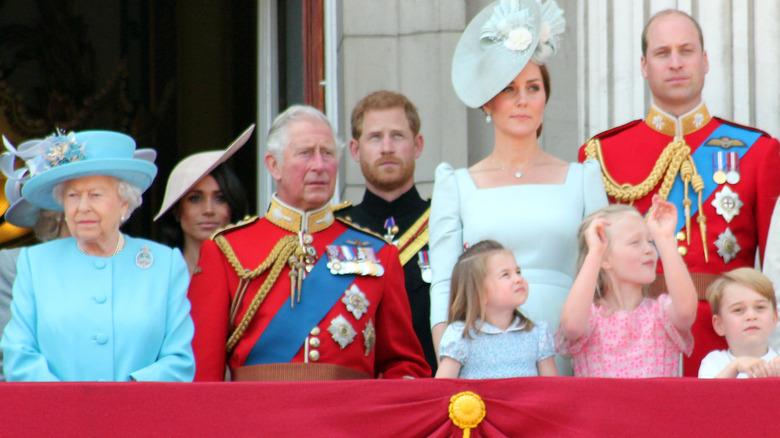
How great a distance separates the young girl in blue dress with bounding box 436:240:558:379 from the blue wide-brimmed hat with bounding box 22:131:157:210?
3.10 ft

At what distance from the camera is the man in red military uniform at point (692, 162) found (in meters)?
4.23

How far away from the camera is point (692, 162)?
4.34m

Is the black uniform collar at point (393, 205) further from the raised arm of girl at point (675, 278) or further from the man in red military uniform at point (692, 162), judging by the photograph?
the raised arm of girl at point (675, 278)

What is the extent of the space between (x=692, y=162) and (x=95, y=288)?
186 centimetres

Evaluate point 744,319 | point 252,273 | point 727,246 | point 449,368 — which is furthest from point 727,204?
point 252,273

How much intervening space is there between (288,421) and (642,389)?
0.82 meters

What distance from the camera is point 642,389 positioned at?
10.6 ft

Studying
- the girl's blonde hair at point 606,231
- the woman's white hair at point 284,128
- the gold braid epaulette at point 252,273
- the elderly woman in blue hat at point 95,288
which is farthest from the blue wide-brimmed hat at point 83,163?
the girl's blonde hair at point 606,231

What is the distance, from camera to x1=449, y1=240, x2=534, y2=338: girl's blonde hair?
3682 millimetres

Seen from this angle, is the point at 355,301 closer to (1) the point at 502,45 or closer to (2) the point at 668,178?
(1) the point at 502,45

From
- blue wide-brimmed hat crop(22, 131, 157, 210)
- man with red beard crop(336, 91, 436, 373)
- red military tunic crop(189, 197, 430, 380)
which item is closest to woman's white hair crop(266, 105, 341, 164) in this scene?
red military tunic crop(189, 197, 430, 380)

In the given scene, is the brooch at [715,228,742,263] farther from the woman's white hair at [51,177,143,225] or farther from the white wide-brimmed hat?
the woman's white hair at [51,177,143,225]

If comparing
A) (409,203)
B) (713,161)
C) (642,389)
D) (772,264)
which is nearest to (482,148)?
(409,203)

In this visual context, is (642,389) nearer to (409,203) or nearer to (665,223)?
(665,223)
